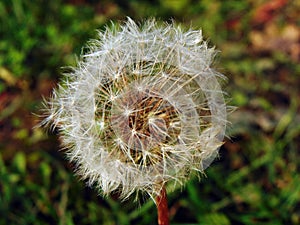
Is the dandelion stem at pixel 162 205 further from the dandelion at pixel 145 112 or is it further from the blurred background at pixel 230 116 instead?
the blurred background at pixel 230 116

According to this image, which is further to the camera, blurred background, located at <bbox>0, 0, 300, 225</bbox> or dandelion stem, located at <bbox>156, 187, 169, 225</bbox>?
blurred background, located at <bbox>0, 0, 300, 225</bbox>

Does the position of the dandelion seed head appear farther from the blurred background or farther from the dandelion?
the blurred background

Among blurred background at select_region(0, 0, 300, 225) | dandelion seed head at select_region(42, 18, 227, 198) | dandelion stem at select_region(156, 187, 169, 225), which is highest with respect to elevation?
dandelion seed head at select_region(42, 18, 227, 198)

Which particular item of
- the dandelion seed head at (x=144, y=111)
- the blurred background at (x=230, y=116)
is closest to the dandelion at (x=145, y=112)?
the dandelion seed head at (x=144, y=111)

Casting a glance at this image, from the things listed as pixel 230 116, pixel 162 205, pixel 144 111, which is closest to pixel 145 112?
pixel 144 111

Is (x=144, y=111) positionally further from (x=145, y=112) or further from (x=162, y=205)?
A: (x=162, y=205)

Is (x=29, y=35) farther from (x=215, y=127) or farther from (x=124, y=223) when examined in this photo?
(x=215, y=127)

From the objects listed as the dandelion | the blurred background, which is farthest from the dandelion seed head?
the blurred background

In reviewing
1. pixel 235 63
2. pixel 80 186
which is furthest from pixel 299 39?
pixel 80 186
